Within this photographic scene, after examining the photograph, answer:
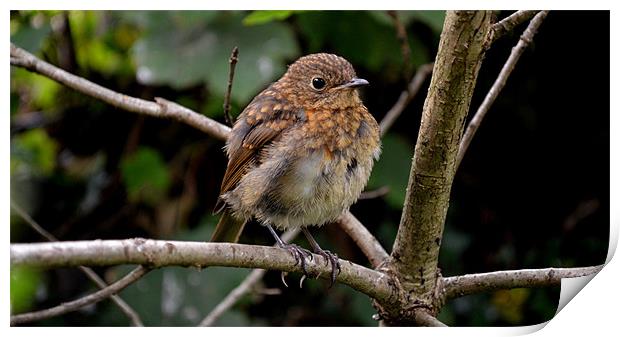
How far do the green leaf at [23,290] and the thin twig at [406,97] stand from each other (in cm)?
112

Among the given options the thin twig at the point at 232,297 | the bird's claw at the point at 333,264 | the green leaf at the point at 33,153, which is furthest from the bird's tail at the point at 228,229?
the green leaf at the point at 33,153

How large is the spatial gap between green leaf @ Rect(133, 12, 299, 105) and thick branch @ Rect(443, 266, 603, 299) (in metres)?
0.83

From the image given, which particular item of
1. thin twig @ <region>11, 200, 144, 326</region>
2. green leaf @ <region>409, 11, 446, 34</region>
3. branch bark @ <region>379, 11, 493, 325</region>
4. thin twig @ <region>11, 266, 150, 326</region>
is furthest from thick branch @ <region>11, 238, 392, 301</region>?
green leaf @ <region>409, 11, 446, 34</region>

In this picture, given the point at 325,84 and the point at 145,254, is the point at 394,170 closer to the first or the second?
the point at 325,84

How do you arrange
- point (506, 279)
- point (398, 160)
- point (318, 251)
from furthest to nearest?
point (398, 160), point (318, 251), point (506, 279)

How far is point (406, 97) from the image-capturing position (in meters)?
2.79

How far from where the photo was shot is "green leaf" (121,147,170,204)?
2957mm

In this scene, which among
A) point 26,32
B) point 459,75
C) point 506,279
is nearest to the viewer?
point 459,75

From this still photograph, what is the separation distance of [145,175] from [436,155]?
1.18 metres

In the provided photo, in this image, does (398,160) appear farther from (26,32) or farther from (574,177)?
(26,32)

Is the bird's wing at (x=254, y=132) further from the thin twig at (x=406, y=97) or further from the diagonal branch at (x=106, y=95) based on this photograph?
the thin twig at (x=406, y=97)
